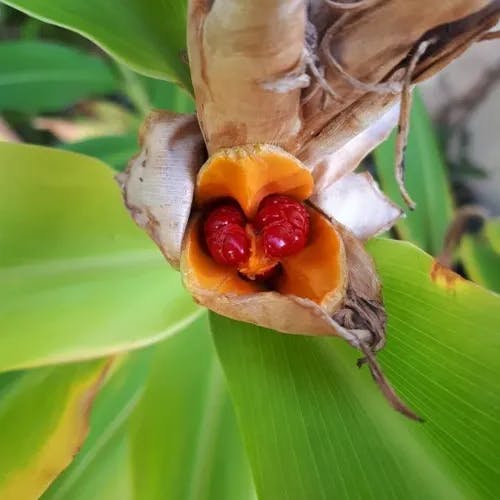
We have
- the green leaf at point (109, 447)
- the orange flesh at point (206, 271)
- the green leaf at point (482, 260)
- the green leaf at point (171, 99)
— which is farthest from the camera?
the green leaf at point (482, 260)

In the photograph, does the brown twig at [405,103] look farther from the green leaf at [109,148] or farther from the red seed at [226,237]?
Answer: the green leaf at [109,148]

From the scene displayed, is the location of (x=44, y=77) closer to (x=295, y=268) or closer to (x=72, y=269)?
(x=72, y=269)

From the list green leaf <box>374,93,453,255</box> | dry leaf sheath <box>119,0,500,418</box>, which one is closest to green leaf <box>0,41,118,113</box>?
green leaf <box>374,93,453,255</box>

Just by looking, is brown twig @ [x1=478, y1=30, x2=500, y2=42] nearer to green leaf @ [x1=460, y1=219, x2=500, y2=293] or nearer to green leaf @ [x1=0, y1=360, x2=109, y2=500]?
green leaf @ [x1=0, y1=360, x2=109, y2=500]

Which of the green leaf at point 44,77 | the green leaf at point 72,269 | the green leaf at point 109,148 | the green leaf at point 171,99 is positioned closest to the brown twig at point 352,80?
the green leaf at point 72,269

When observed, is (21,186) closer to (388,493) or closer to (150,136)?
(150,136)

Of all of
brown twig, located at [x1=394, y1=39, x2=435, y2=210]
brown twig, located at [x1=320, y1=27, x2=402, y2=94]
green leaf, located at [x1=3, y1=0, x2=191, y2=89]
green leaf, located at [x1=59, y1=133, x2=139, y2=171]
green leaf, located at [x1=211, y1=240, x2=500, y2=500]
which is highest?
green leaf, located at [x1=59, y1=133, x2=139, y2=171]
